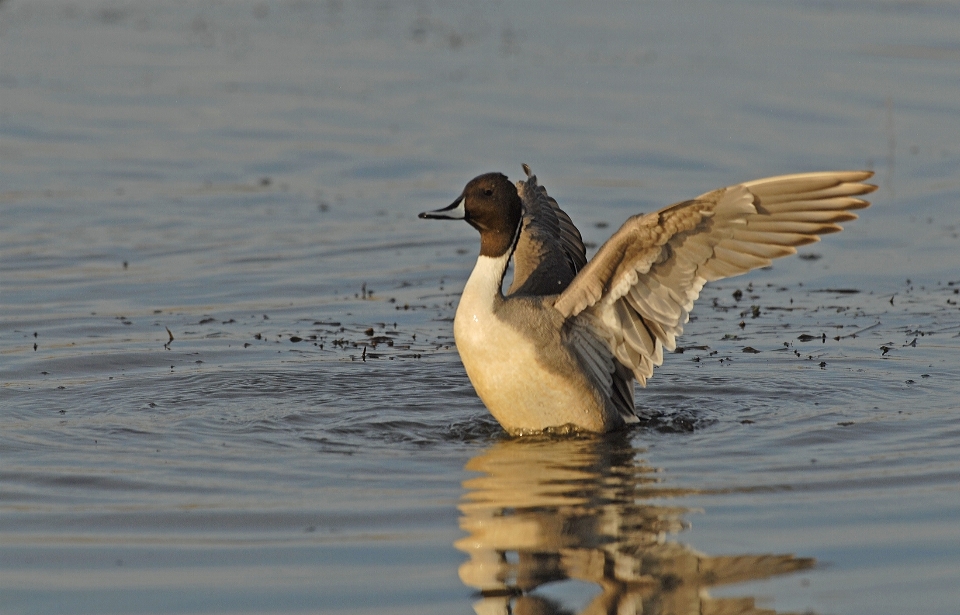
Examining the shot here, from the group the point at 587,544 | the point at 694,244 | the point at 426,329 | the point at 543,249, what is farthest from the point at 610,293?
the point at 426,329

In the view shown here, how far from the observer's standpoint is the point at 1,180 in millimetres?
13031

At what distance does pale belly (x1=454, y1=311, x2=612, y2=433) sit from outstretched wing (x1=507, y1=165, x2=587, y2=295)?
0.60m

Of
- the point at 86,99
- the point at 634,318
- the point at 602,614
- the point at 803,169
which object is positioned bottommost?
the point at 602,614

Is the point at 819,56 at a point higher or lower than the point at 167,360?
higher

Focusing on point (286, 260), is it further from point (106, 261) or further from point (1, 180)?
point (1, 180)

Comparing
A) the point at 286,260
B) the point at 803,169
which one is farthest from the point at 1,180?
the point at 803,169

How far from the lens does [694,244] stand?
6.59m

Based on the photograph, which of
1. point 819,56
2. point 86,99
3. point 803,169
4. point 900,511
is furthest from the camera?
point 819,56

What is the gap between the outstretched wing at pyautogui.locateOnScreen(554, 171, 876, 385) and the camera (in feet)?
21.0

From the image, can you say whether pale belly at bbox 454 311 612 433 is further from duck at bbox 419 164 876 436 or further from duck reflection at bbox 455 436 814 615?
duck reflection at bbox 455 436 814 615

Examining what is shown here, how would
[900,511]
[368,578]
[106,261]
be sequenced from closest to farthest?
[368,578], [900,511], [106,261]

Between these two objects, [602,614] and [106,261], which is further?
[106,261]

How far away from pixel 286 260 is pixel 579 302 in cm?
456

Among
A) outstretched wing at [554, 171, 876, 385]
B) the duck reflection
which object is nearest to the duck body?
outstretched wing at [554, 171, 876, 385]
